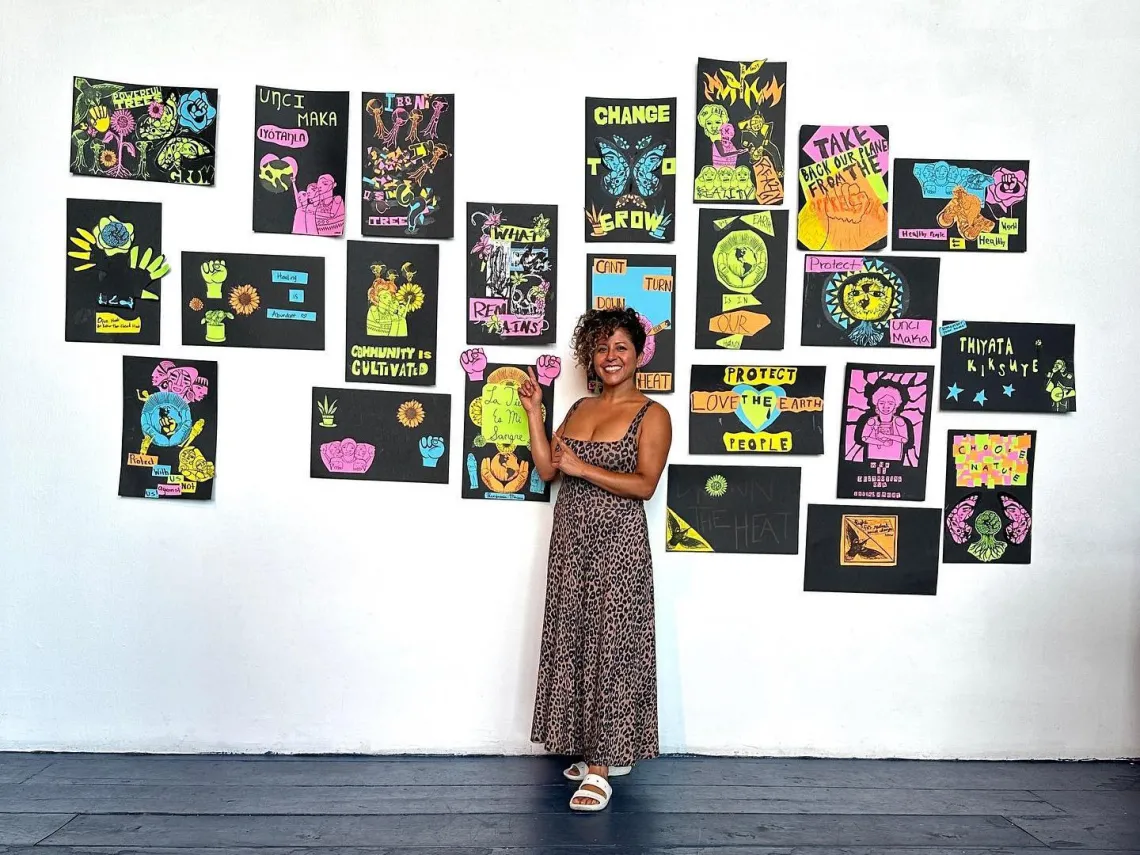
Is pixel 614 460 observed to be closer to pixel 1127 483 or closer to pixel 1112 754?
pixel 1127 483

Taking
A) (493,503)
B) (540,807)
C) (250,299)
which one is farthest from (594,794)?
(250,299)

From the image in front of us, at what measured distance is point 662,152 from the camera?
3.30m

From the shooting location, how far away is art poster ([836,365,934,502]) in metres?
3.35

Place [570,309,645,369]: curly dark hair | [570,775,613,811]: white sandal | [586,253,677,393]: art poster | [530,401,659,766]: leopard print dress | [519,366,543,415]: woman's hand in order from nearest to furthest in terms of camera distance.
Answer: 1. [570,775,613,811]: white sandal
2. [530,401,659,766]: leopard print dress
3. [570,309,645,369]: curly dark hair
4. [519,366,543,415]: woman's hand
5. [586,253,677,393]: art poster

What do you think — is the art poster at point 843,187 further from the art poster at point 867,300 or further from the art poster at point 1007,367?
the art poster at point 1007,367

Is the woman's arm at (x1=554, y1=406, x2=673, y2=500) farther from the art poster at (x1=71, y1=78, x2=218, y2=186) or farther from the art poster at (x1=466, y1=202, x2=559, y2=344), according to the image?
the art poster at (x1=71, y1=78, x2=218, y2=186)

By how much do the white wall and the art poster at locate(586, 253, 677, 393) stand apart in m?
0.07

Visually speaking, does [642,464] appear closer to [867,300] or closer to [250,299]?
[867,300]

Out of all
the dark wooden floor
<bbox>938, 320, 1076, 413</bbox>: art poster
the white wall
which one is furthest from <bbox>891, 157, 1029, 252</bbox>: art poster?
the dark wooden floor

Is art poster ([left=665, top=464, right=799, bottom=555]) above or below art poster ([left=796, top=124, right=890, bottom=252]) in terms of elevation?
below

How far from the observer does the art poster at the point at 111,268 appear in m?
3.27

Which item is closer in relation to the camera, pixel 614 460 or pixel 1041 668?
pixel 614 460

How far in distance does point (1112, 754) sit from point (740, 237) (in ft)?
Answer: 7.89

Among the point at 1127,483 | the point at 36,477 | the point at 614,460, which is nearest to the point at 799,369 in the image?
the point at 614,460
